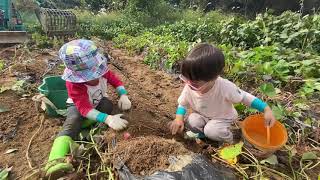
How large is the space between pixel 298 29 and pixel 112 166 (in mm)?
4964

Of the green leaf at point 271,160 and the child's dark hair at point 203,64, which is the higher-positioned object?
the child's dark hair at point 203,64

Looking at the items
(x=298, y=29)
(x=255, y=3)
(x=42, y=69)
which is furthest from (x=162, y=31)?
(x=255, y=3)

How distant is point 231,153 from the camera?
101 inches

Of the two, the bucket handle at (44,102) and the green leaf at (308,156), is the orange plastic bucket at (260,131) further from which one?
the bucket handle at (44,102)

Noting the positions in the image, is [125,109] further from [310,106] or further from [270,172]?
[310,106]

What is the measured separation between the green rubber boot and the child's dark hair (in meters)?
1.05

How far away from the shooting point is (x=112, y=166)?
2.50m

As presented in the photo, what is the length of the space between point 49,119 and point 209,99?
1.66 m

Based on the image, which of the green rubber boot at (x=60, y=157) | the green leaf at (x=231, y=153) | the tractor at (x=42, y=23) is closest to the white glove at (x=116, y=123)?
the green rubber boot at (x=60, y=157)

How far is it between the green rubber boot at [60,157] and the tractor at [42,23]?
547 centimetres

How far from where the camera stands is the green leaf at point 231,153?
2.54m

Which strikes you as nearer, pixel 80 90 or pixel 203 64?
pixel 203 64

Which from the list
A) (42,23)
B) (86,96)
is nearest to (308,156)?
(86,96)

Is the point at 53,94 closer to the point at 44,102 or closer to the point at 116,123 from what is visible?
the point at 44,102
